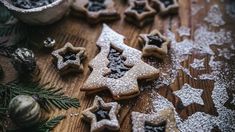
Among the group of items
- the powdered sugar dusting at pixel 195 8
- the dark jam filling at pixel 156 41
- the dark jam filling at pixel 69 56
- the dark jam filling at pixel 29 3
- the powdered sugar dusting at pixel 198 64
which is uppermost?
the dark jam filling at pixel 29 3

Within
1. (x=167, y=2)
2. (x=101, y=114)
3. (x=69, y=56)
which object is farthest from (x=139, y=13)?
(x=101, y=114)

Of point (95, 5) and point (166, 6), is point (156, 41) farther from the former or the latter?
point (95, 5)

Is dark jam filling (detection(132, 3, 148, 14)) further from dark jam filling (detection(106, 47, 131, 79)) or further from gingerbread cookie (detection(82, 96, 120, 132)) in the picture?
gingerbread cookie (detection(82, 96, 120, 132))

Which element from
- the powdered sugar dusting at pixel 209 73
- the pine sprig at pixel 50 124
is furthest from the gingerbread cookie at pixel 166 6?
the pine sprig at pixel 50 124

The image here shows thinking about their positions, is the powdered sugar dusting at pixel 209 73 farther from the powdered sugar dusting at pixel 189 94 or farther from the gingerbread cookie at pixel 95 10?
the gingerbread cookie at pixel 95 10

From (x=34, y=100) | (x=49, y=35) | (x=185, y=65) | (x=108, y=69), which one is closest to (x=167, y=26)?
(x=185, y=65)

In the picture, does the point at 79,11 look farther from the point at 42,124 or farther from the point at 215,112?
the point at 215,112
